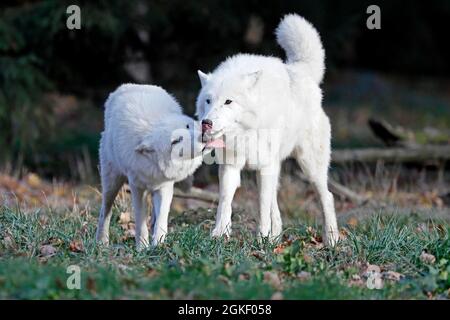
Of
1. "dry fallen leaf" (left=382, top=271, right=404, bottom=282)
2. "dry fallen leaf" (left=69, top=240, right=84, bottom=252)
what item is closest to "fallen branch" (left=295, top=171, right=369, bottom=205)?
"dry fallen leaf" (left=382, top=271, right=404, bottom=282)

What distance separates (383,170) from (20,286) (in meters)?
7.18

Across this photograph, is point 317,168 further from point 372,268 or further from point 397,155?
point 397,155

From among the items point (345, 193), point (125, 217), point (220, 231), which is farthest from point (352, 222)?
point (125, 217)

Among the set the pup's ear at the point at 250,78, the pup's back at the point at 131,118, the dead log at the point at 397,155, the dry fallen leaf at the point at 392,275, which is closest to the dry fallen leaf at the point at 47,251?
the pup's back at the point at 131,118

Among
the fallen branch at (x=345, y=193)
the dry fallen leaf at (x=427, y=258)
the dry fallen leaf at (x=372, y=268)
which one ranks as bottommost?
the fallen branch at (x=345, y=193)

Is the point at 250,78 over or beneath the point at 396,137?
over

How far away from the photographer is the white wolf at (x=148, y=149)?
20.7ft

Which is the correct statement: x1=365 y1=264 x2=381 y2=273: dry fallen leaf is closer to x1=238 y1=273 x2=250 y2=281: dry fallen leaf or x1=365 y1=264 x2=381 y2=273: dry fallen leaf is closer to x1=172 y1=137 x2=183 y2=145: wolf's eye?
x1=238 y1=273 x2=250 y2=281: dry fallen leaf

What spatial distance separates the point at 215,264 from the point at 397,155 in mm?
6424

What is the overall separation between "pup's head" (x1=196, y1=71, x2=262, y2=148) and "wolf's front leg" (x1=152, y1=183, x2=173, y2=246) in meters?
0.61

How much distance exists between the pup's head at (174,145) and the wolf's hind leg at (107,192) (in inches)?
30.9

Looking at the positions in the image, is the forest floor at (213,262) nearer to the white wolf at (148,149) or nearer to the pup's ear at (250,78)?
the white wolf at (148,149)

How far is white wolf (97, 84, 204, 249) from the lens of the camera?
6297 millimetres

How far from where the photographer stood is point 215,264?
216 inches
